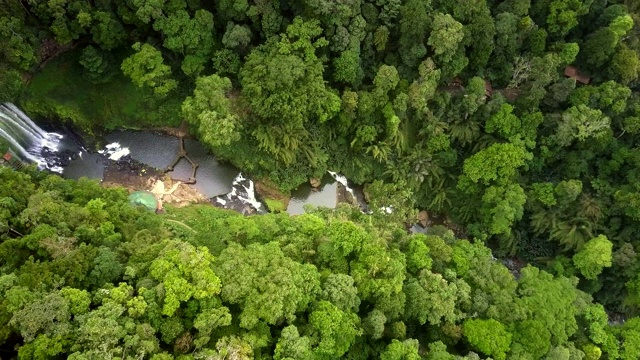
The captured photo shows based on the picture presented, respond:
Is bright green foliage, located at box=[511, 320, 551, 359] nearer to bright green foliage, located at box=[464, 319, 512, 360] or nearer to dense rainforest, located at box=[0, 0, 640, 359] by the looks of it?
A: dense rainforest, located at box=[0, 0, 640, 359]

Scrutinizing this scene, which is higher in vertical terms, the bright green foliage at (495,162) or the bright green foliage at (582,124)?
the bright green foliage at (582,124)

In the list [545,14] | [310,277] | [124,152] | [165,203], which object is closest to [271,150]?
[165,203]

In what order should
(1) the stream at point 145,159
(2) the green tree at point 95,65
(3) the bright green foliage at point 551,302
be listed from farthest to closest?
(1) the stream at point 145,159 < (2) the green tree at point 95,65 < (3) the bright green foliage at point 551,302

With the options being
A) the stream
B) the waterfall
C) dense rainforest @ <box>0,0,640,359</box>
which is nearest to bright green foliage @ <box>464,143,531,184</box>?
dense rainforest @ <box>0,0,640,359</box>

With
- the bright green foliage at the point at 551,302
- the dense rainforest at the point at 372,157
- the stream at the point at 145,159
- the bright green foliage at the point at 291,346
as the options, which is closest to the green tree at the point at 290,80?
the dense rainforest at the point at 372,157

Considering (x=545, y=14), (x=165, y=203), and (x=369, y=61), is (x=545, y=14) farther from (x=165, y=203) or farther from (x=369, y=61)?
(x=165, y=203)

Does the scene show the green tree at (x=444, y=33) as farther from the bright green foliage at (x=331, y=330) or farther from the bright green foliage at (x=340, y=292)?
the bright green foliage at (x=331, y=330)

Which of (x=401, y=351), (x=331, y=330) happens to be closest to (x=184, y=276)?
(x=331, y=330)

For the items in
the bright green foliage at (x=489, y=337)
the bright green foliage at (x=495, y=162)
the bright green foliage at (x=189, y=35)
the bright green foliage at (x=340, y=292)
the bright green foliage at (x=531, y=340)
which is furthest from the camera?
the bright green foliage at (x=495, y=162)
